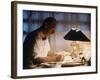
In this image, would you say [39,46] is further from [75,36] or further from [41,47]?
[75,36]

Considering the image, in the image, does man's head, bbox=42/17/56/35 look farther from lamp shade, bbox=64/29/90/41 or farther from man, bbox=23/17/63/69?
lamp shade, bbox=64/29/90/41

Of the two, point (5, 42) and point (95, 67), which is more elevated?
point (5, 42)

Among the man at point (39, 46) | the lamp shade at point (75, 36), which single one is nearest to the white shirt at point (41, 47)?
the man at point (39, 46)

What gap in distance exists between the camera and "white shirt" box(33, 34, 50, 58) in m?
2.11

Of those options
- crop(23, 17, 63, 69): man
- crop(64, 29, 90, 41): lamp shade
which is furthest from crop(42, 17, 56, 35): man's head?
crop(64, 29, 90, 41): lamp shade

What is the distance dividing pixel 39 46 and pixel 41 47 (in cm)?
2

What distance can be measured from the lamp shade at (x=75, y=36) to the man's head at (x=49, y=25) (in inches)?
6.1

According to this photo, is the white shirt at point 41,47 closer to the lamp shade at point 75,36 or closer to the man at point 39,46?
the man at point 39,46

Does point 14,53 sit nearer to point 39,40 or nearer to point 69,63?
point 39,40

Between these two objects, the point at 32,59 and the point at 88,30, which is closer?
the point at 32,59

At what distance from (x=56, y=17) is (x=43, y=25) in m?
0.15

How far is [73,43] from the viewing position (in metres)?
2.26

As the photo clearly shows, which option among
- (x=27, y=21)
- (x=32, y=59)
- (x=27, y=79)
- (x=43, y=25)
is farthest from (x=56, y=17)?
(x=27, y=79)

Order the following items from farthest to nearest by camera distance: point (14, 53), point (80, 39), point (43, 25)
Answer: point (80, 39) → point (43, 25) → point (14, 53)
